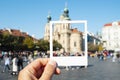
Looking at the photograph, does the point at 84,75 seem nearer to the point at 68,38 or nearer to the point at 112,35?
the point at 112,35

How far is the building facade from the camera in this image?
5531 inches

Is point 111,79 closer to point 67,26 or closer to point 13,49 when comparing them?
point 13,49

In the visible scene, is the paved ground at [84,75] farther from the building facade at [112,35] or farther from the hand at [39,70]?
the building facade at [112,35]

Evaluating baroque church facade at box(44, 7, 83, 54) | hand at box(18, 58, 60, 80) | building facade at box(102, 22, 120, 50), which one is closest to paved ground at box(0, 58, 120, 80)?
hand at box(18, 58, 60, 80)

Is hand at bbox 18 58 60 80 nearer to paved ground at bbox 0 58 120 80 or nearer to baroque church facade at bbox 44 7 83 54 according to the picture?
paved ground at bbox 0 58 120 80

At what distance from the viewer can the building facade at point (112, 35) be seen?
461 ft

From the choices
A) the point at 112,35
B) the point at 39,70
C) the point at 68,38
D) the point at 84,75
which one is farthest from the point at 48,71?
the point at 68,38

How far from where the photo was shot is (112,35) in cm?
14100

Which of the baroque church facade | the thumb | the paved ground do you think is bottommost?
the paved ground

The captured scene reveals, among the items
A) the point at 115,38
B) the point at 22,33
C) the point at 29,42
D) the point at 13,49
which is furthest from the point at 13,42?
the point at 115,38

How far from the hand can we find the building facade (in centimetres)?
13967

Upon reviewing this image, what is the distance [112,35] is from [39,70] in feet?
462

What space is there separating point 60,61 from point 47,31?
129 metres

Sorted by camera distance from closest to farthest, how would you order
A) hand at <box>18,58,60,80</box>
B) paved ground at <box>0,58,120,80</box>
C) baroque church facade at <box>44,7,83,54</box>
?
hand at <box>18,58,60,80</box> → paved ground at <box>0,58,120,80</box> → baroque church facade at <box>44,7,83,54</box>
